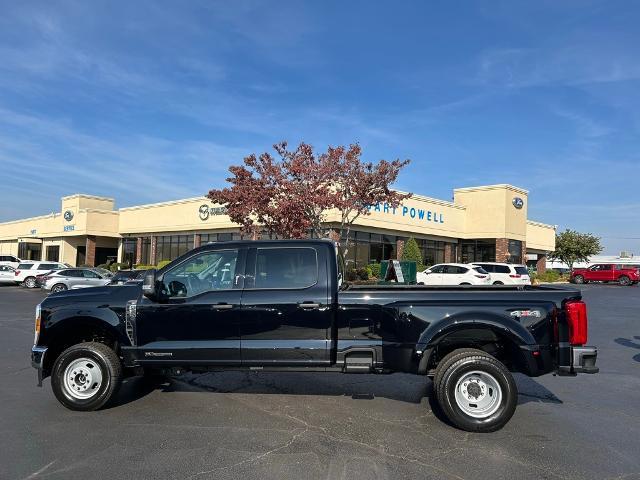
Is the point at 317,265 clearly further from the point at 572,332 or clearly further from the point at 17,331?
the point at 17,331

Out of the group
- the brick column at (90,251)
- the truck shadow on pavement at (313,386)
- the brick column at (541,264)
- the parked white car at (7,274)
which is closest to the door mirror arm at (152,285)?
the truck shadow on pavement at (313,386)

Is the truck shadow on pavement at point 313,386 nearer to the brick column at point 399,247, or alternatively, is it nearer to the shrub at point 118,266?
the brick column at point 399,247

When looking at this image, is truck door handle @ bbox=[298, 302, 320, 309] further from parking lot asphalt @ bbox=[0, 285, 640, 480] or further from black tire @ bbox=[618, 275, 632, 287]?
black tire @ bbox=[618, 275, 632, 287]

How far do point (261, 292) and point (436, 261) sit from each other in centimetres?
3409

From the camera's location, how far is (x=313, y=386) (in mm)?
7195

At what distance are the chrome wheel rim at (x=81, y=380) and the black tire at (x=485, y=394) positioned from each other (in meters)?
3.87

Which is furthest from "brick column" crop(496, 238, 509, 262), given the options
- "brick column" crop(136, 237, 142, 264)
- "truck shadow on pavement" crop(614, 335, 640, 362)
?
"brick column" crop(136, 237, 142, 264)

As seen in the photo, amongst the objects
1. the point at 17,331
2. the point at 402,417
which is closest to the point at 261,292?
the point at 402,417

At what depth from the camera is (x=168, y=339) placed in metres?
5.86

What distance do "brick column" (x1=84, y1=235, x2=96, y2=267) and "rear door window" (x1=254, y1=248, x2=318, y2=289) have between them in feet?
146

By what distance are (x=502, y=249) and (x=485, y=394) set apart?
3613 cm

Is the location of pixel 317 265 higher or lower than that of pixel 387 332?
higher

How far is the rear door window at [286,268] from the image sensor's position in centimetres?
590

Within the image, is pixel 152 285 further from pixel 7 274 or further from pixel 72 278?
pixel 7 274
